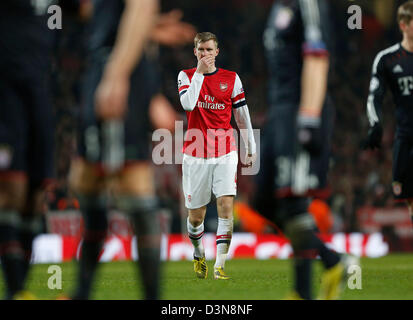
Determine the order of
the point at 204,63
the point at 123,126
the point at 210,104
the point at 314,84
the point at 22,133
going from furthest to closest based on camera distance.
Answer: the point at 210,104, the point at 204,63, the point at 22,133, the point at 314,84, the point at 123,126

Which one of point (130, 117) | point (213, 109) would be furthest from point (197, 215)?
point (130, 117)

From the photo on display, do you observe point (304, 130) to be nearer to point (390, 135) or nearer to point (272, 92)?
point (272, 92)

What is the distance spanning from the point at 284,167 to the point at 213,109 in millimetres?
2795

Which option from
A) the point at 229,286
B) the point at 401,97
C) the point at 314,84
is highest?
the point at 401,97

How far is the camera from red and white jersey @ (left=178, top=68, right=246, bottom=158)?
→ 7375 millimetres

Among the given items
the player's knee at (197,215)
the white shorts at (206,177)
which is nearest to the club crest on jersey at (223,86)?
the white shorts at (206,177)

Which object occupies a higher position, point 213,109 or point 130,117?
point 213,109

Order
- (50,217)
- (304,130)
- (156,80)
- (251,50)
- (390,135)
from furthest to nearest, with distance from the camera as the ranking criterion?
(251,50), (390,135), (50,217), (304,130), (156,80)

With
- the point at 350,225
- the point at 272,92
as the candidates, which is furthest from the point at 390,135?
the point at 272,92

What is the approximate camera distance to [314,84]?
14.6ft

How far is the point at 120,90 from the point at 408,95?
4528 millimetres

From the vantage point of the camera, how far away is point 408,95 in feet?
24.7

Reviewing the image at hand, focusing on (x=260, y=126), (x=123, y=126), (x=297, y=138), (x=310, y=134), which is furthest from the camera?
(x=260, y=126)

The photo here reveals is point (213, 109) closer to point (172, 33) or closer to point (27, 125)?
point (27, 125)
